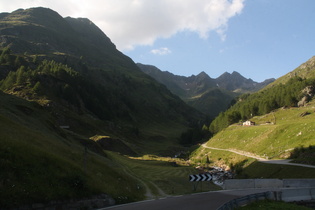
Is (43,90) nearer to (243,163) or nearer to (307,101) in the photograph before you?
(243,163)

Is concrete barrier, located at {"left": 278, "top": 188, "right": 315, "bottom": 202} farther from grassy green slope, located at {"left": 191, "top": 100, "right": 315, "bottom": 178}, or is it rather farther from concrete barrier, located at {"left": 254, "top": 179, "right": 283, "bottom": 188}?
grassy green slope, located at {"left": 191, "top": 100, "right": 315, "bottom": 178}

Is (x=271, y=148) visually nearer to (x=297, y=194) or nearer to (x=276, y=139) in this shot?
(x=276, y=139)

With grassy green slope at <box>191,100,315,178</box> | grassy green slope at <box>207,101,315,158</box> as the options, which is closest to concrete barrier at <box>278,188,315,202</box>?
grassy green slope at <box>191,100,315,178</box>

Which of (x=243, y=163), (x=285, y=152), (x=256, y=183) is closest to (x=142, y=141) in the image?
(x=243, y=163)

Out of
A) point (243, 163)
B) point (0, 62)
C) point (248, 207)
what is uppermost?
point (0, 62)

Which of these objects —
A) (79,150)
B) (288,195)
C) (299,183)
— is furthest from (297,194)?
(79,150)

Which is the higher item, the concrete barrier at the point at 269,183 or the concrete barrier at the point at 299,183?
the concrete barrier at the point at 299,183

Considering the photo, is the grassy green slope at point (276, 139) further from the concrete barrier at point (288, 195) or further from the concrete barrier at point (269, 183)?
the concrete barrier at point (288, 195)

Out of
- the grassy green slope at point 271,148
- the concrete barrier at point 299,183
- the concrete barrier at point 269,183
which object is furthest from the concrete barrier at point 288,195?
the grassy green slope at point 271,148

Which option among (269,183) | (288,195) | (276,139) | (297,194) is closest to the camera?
(288,195)

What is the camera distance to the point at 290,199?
26875 mm

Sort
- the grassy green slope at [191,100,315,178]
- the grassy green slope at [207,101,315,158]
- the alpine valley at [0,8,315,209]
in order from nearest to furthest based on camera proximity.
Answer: the alpine valley at [0,8,315,209] → the grassy green slope at [191,100,315,178] → the grassy green slope at [207,101,315,158]

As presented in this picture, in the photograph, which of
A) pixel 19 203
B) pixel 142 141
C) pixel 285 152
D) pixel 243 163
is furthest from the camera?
pixel 142 141

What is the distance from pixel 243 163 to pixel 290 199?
179 ft
